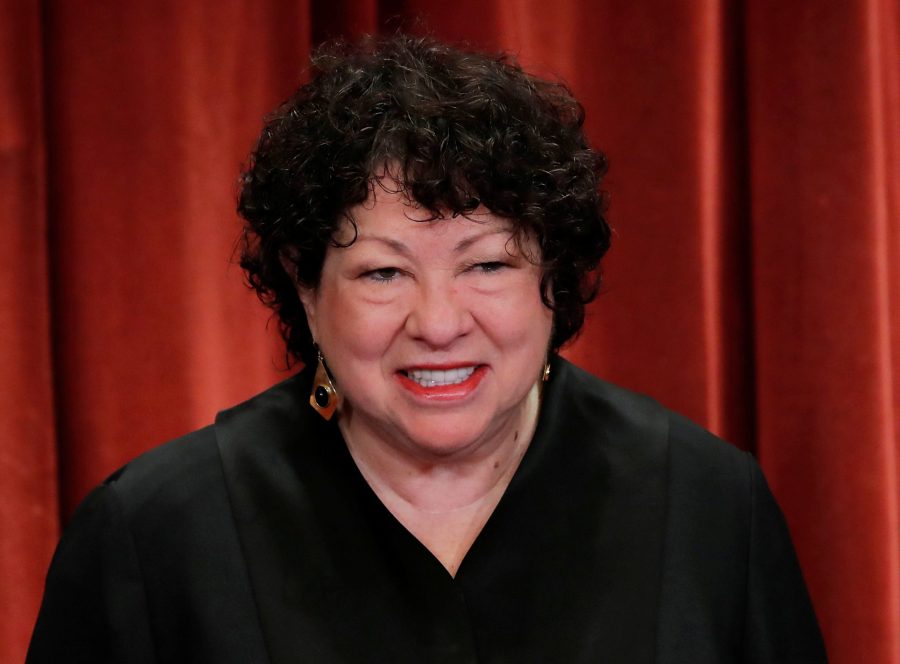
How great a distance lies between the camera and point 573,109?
Result: 60.9 inches

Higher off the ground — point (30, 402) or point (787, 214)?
point (787, 214)

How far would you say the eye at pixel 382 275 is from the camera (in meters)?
1.38

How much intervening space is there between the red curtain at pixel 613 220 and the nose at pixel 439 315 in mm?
699

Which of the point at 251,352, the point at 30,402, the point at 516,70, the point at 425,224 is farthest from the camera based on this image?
the point at 251,352

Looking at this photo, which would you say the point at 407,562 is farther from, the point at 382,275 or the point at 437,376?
the point at 382,275

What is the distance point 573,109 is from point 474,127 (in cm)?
23

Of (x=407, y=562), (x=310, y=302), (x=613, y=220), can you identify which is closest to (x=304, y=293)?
(x=310, y=302)

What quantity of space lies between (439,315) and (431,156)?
0.57 ft

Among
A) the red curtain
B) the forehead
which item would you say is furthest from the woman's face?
the red curtain

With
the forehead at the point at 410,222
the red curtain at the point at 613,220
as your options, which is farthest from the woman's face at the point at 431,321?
the red curtain at the point at 613,220

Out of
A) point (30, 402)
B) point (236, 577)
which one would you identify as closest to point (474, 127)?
point (236, 577)

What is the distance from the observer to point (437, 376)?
1407mm

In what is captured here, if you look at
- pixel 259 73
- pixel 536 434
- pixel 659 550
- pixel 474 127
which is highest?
pixel 259 73

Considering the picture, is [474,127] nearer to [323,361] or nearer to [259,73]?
[323,361]
